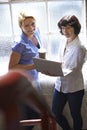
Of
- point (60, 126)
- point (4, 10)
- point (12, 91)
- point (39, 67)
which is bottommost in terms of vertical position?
point (60, 126)

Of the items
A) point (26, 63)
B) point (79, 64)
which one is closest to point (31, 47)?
point (26, 63)

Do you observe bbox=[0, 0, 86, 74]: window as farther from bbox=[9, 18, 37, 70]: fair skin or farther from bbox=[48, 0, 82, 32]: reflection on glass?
bbox=[9, 18, 37, 70]: fair skin

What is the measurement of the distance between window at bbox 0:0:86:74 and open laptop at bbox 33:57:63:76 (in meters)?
0.57

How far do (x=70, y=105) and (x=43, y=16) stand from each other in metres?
0.87

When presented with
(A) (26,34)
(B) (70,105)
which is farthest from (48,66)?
(B) (70,105)

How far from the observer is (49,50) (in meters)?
2.44

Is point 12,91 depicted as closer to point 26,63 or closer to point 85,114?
point 26,63

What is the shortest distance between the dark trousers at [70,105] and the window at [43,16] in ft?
1.59

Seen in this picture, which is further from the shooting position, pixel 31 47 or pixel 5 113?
pixel 31 47

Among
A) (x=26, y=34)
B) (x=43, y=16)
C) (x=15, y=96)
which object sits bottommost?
(x=15, y=96)

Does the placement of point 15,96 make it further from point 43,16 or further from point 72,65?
point 43,16

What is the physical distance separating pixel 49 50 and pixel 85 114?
71 centimetres

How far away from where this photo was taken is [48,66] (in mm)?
1843

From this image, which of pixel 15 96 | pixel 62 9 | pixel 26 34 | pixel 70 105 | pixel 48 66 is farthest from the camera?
pixel 62 9
